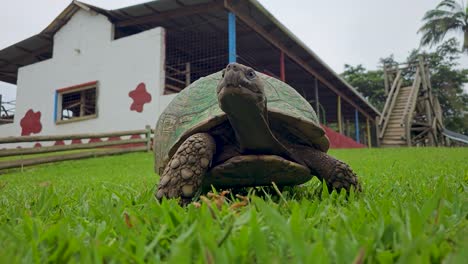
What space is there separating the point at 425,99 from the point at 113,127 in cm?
1727

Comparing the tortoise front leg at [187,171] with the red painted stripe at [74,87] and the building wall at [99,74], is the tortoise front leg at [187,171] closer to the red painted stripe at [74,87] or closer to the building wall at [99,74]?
the building wall at [99,74]

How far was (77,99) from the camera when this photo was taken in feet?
42.5

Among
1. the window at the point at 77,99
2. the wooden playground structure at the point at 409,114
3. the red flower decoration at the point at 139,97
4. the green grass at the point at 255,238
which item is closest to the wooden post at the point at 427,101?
the wooden playground structure at the point at 409,114

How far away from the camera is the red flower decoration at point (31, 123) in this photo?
41.2 ft

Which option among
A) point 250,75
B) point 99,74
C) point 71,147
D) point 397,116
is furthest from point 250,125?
point 397,116

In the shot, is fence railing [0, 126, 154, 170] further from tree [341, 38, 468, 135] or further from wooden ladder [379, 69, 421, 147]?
tree [341, 38, 468, 135]

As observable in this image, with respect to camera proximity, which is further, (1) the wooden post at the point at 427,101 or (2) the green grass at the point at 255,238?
(1) the wooden post at the point at 427,101

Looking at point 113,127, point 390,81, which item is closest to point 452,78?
point 390,81

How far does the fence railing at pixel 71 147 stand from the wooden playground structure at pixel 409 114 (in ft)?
37.7

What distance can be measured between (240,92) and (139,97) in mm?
8944

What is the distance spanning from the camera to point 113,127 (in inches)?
420

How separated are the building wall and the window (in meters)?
0.17

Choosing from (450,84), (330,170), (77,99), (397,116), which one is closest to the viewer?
(330,170)

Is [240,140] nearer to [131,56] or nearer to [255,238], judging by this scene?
[255,238]
